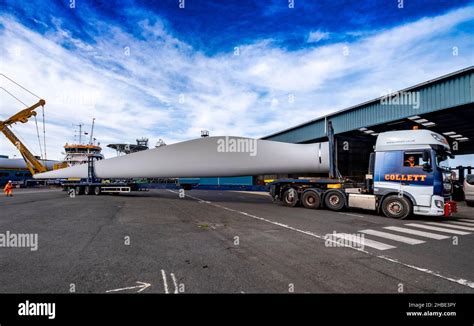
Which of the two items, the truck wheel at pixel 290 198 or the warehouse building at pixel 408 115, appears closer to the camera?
the warehouse building at pixel 408 115

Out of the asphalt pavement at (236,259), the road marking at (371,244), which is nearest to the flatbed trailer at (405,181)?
the asphalt pavement at (236,259)

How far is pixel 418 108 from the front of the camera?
47.4 ft

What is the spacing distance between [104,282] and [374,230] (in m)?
7.71

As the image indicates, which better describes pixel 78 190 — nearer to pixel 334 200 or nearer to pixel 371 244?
pixel 334 200

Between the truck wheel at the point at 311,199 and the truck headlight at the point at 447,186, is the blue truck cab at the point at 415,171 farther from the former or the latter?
the truck wheel at the point at 311,199

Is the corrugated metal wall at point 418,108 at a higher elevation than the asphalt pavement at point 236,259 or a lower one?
higher

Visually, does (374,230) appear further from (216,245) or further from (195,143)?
(195,143)

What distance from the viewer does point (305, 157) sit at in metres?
13.5

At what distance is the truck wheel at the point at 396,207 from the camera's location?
9.91 meters

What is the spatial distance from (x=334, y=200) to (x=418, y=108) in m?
8.01

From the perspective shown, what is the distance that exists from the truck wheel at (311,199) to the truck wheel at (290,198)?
1.82 ft

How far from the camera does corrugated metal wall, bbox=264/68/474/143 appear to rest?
1242 cm

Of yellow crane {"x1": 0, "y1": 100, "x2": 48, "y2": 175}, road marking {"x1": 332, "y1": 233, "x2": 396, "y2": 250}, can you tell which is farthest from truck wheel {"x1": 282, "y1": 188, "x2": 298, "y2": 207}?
yellow crane {"x1": 0, "y1": 100, "x2": 48, "y2": 175}
